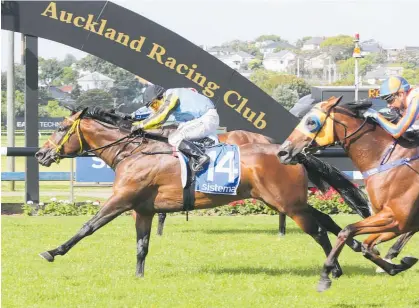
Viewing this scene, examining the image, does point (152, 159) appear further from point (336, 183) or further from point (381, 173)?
point (381, 173)

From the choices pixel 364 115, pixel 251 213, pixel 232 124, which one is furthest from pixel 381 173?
pixel 251 213

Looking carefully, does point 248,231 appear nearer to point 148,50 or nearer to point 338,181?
point 148,50

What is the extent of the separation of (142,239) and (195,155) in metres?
1.01

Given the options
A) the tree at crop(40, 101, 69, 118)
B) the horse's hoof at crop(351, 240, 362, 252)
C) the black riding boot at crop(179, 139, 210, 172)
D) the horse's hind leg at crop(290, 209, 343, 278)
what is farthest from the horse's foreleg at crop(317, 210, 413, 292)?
the tree at crop(40, 101, 69, 118)

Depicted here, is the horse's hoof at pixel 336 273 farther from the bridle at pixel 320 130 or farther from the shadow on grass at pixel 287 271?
the bridle at pixel 320 130

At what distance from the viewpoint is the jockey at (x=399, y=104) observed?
Answer: 7.18 metres

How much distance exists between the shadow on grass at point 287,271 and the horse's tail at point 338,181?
632 millimetres

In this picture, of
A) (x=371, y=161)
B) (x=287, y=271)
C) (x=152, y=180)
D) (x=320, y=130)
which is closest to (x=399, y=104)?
(x=371, y=161)

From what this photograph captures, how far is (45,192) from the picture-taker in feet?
66.2

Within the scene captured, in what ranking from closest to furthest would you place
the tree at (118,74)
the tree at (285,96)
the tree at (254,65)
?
the tree at (118,74), the tree at (285,96), the tree at (254,65)

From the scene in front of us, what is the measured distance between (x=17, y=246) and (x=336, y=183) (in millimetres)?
4130

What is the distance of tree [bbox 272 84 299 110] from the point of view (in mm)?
58188

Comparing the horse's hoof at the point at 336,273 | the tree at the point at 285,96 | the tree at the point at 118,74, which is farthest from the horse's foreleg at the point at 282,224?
the tree at the point at 285,96

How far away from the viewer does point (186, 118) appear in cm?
872
